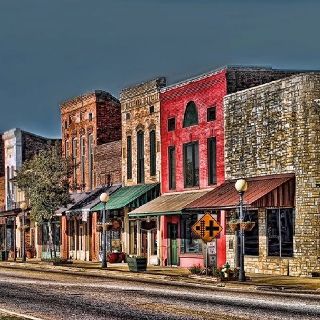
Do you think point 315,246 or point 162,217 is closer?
point 315,246

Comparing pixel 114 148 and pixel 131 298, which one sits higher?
pixel 114 148

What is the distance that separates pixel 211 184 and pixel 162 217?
5384 millimetres

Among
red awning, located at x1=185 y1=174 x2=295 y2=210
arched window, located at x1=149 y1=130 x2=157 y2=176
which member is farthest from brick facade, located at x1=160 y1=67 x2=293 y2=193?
red awning, located at x1=185 y1=174 x2=295 y2=210

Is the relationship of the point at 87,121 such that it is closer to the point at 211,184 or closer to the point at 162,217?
the point at 162,217

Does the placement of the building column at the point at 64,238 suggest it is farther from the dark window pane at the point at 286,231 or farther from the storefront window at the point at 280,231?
the dark window pane at the point at 286,231

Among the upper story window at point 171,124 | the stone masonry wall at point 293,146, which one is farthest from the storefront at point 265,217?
the upper story window at point 171,124

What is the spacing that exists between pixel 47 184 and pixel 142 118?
9442 mm

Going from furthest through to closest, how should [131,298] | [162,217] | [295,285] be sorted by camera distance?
1. [162,217]
2. [295,285]
3. [131,298]

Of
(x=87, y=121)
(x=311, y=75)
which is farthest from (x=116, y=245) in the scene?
(x=311, y=75)

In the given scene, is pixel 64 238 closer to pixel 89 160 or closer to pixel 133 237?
pixel 89 160

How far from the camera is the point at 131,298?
26047 millimetres

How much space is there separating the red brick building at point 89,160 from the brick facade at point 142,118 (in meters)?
2.49

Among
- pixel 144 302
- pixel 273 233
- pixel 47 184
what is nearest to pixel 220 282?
pixel 273 233

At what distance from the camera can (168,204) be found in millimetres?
48125
